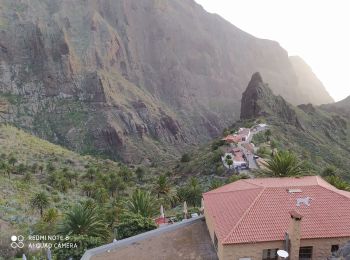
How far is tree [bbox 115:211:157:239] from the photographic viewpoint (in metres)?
32.4

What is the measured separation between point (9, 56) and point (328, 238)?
178 meters

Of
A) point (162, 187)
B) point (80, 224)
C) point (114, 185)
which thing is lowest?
point (114, 185)

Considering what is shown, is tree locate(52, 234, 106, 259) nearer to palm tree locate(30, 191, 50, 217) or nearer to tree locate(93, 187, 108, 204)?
palm tree locate(30, 191, 50, 217)

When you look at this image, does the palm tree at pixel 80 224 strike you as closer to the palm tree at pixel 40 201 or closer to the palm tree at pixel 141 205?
the palm tree at pixel 141 205

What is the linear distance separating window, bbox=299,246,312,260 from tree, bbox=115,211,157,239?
42.5 ft

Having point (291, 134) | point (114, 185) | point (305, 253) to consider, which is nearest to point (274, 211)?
point (305, 253)

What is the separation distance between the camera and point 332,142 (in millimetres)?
114438

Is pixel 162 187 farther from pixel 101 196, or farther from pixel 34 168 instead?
pixel 34 168

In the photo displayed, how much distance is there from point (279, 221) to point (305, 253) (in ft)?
7.35

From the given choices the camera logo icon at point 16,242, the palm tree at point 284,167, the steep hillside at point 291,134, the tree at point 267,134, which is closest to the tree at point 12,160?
the steep hillside at point 291,134

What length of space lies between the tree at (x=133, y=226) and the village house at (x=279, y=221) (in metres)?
6.41

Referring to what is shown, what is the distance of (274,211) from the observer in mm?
24844

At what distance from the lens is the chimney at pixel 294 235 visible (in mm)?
21875

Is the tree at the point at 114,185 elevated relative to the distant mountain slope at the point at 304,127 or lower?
lower
